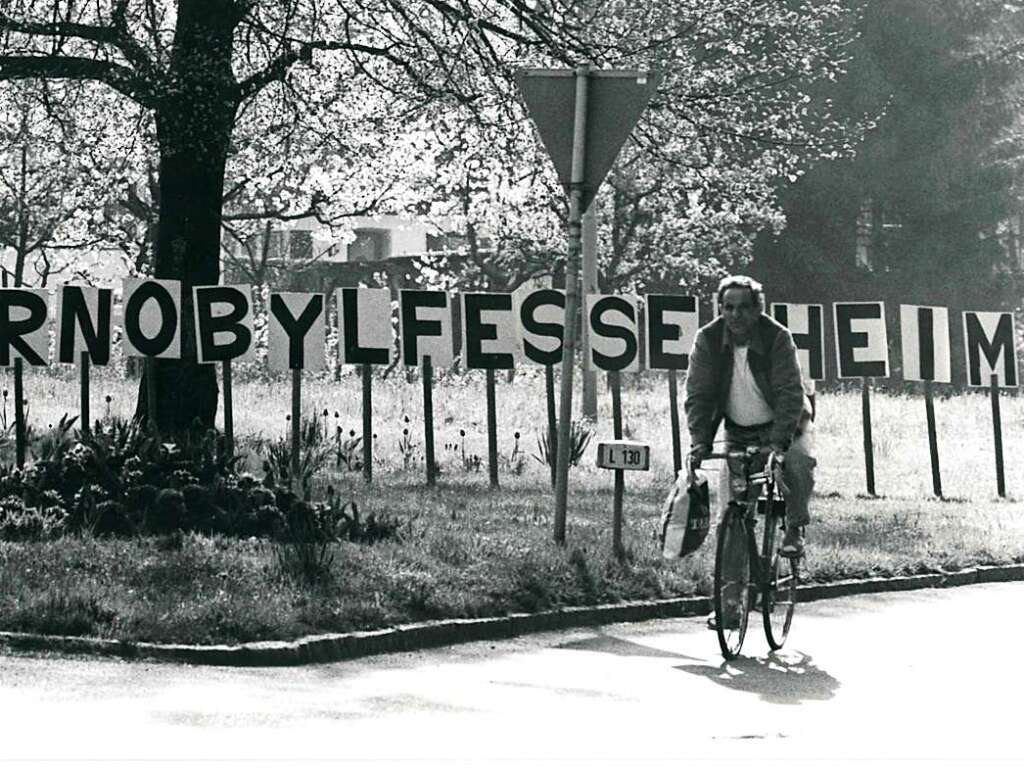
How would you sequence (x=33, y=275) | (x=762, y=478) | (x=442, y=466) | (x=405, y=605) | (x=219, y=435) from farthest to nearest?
(x=33, y=275) → (x=442, y=466) → (x=219, y=435) → (x=405, y=605) → (x=762, y=478)

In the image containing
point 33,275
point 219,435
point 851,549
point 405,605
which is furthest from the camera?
point 33,275

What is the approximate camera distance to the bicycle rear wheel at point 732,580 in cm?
1002

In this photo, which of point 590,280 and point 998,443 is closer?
point 998,443

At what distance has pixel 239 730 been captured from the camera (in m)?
7.73

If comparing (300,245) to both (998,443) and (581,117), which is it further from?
(581,117)

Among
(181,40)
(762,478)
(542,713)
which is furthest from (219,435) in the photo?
(542,713)

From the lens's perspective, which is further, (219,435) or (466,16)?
(466,16)

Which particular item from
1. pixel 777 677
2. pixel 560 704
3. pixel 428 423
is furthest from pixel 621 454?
pixel 428 423

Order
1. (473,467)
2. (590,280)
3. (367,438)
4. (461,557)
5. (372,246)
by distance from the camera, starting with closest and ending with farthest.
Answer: (461,557), (367,438), (473,467), (590,280), (372,246)

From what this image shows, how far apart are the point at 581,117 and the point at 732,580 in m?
3.87

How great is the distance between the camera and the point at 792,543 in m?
10.9

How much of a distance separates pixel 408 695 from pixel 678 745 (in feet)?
5.35

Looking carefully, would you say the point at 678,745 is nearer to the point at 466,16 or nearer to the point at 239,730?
the point at 239,730

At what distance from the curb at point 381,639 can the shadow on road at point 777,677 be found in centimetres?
146
